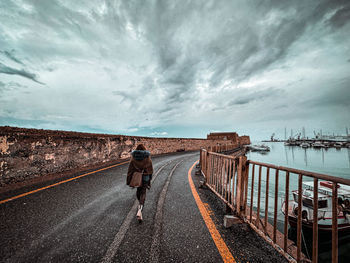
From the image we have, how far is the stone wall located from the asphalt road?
1112 mm

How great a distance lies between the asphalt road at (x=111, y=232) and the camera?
1.82 meters

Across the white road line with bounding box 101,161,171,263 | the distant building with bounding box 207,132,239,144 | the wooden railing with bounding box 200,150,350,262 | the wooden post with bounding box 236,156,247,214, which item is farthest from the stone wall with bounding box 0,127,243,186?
the distant building with bounding box 207,132,239,144

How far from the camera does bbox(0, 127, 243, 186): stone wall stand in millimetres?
4082

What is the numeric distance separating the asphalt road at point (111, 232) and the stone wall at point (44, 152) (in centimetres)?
111

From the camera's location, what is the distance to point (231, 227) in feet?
8.13

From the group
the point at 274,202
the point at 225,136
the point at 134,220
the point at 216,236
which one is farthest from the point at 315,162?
the point at 134,220

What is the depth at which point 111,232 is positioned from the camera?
2.23 m

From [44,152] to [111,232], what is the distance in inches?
188

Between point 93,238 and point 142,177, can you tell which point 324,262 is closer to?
point 142,177

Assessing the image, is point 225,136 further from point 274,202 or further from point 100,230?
point 100,230

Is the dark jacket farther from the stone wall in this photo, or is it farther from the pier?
the stone wall

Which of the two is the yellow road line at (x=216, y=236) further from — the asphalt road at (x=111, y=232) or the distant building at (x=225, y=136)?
the distant building at (x=225, y=136)

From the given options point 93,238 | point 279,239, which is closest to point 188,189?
point 279,239

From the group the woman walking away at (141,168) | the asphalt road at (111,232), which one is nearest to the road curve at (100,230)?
the asphalt road at (111,232)
